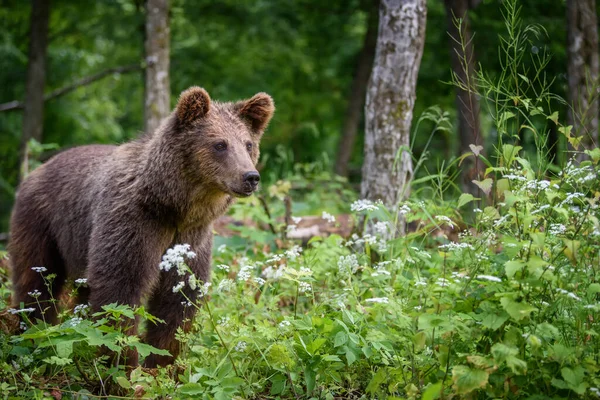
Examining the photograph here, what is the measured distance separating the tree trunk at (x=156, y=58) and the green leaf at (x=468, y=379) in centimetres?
774

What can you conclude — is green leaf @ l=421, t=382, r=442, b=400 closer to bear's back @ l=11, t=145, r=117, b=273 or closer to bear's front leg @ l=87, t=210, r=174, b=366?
bear's front leg @ l=87, t=210, r=174, b=366

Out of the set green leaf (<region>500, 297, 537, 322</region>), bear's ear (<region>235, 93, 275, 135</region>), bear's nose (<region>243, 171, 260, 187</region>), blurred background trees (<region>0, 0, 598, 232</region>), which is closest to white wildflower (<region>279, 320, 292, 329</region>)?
bear's nose (<region>243, 171, 260, 187</region>)

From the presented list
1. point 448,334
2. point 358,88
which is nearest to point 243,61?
point 358,88

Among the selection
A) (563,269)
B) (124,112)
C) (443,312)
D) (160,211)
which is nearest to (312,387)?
(443,312)

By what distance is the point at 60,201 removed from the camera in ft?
18.3

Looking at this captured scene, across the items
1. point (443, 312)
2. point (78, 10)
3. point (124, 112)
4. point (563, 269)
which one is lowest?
point (124, 112)

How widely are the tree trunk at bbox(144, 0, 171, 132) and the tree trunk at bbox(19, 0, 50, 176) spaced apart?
4531 millimetres

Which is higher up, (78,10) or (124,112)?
(78,10)

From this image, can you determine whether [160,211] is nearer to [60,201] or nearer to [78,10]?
[60,201]

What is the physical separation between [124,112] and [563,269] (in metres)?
19.5

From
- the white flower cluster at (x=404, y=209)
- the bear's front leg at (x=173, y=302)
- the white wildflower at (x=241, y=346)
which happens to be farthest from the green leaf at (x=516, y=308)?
the bear's front leg at (x=173, y=302)

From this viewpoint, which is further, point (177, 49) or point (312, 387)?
point (177, 49)

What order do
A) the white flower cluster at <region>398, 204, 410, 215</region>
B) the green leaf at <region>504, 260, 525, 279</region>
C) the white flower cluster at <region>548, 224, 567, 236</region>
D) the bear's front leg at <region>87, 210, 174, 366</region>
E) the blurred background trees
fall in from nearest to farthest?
the green leaf at <region>504, 260, 525, 279</region> < the white flower cluster at <region>548, 224, 567, 236</region> < the white flower cluster at <region>398, 204, 410, 215</region> < the bear's front leg at <region>87, 210, 174, 366</region> < the blurred background trees

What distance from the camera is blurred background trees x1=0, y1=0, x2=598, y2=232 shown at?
44.3ft
